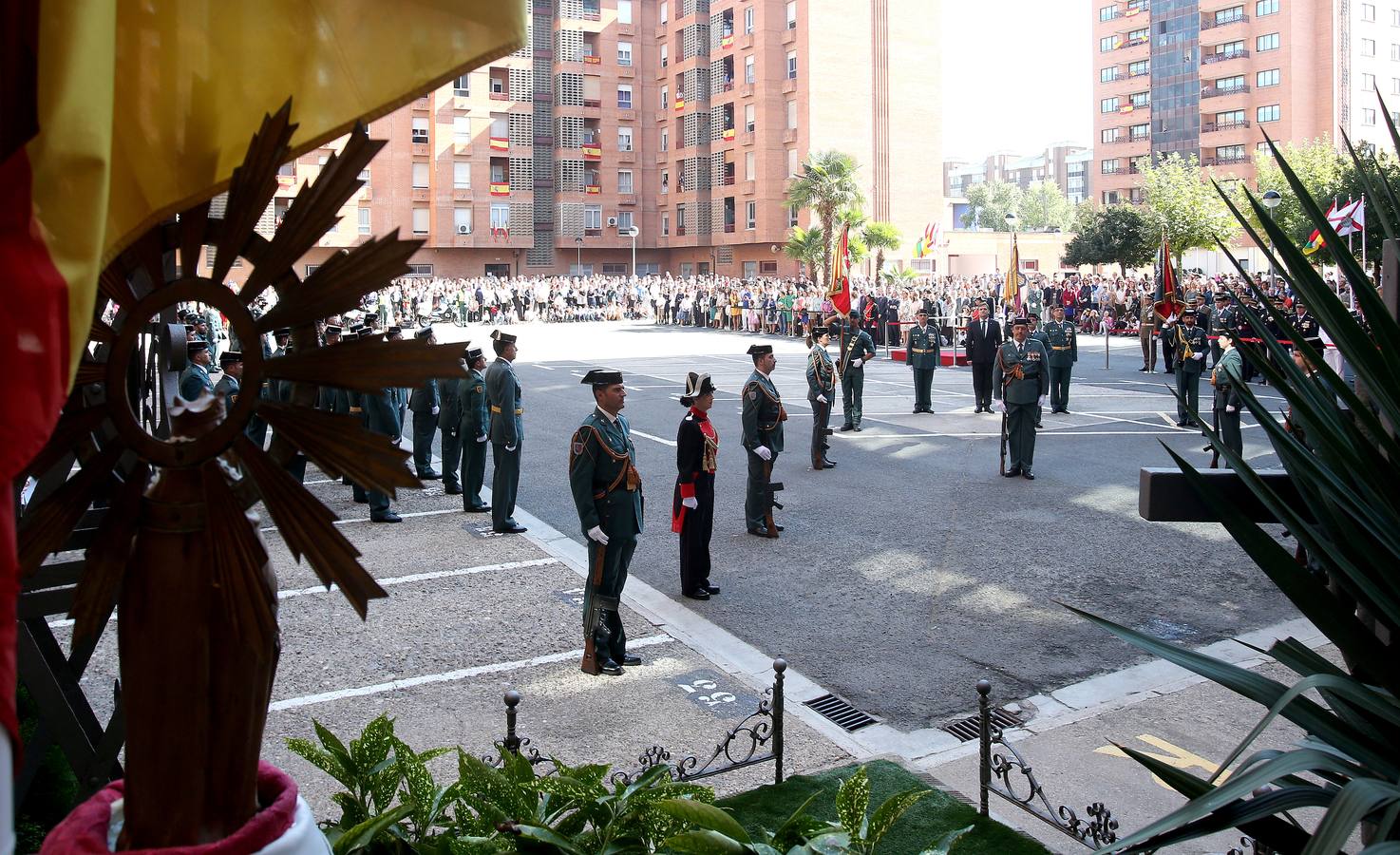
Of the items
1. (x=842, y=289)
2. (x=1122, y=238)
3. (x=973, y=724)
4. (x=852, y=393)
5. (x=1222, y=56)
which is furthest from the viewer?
(x=1222, y=56)

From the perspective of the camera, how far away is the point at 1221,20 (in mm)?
75438

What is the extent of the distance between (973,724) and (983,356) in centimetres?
1547

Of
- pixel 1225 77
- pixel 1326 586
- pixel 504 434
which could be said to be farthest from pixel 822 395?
pixel 1225 77

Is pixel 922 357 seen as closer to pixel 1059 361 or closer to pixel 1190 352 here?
pixel 1059 361

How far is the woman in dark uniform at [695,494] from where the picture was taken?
9641 mm

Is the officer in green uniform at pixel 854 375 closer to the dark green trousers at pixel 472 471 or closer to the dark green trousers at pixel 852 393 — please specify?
the dark green trousers at pixel 852 393

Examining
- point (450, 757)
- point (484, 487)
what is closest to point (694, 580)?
point (450, 757)

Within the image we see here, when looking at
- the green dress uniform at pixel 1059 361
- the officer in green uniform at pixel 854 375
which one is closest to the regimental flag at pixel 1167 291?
the green dress uniform at pixel 1059 361

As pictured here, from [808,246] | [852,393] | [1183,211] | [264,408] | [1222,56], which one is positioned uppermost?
[1222,56]

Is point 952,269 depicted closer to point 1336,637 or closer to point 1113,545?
point 1113,545

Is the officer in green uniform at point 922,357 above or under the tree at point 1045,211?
under

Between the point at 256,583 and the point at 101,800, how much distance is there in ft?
1.92

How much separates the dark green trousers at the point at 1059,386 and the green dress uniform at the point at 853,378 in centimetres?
392

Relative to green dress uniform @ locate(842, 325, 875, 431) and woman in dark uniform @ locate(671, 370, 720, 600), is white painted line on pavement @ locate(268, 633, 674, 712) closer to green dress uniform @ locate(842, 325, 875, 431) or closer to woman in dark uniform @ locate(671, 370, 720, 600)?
woman in dark uniform @ locate(671, 370, 720, 600)
